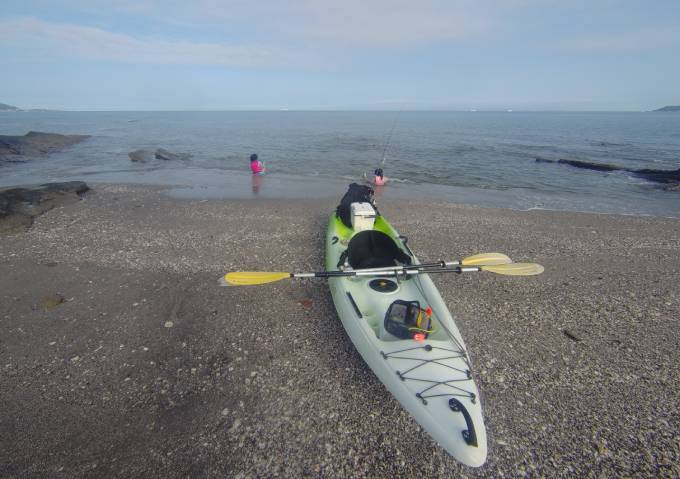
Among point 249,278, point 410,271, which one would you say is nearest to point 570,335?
point 410,271

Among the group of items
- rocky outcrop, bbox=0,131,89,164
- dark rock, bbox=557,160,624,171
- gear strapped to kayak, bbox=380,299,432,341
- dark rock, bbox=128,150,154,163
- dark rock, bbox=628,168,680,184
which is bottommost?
gear strapped to kayak, bbox=380,299,432,341

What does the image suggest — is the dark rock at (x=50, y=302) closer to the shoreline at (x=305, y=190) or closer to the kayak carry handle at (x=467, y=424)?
the kayak carry handle at (x=467, y=424)

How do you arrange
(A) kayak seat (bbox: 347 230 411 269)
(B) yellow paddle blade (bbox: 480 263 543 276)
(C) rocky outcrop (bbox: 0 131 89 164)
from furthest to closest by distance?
(C) rocky outcrop (bbox: 0 131 89 164) → (A) kayak seat (bbox: 347 230 411 269) → (B) yellow paddle blade (bbox: 480 263 543 276)

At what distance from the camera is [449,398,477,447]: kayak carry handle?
12.5 ft

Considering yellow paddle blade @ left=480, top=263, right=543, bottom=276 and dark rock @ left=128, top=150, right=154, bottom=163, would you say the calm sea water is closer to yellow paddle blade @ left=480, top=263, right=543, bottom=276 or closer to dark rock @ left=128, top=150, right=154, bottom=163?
dark rock @ left=128, top=150, right=154, bottom=163

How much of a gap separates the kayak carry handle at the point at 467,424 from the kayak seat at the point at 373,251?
366cm

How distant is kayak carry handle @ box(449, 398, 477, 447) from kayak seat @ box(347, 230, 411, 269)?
12.0 feet

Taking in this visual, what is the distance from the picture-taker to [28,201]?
14086 millimetres

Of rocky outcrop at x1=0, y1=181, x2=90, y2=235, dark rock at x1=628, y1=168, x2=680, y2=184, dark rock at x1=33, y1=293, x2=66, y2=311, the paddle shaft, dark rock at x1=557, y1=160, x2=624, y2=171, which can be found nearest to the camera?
the paddle shaft

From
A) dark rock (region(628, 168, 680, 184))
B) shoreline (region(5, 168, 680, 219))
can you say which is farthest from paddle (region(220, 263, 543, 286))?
dark rock (region(628, 168, 680, 184))

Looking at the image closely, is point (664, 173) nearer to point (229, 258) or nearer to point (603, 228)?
point (603, 228)

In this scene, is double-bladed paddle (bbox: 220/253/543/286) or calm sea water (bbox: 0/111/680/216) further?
calm sea water (bbox: 0/111/680/216)

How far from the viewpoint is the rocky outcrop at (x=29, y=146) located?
31047mm

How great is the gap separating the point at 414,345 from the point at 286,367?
2.38 m
